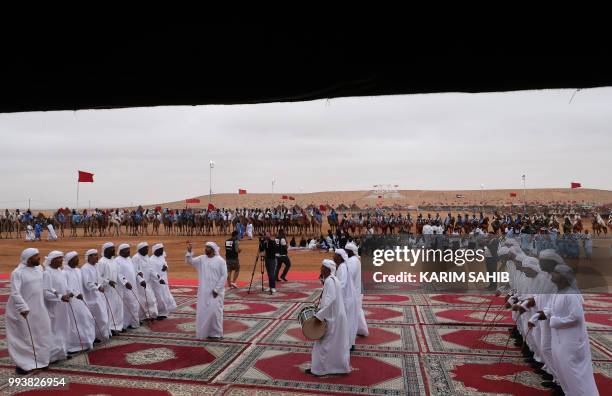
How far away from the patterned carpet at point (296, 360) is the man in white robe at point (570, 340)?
2.36ft

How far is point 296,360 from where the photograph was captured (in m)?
6.24

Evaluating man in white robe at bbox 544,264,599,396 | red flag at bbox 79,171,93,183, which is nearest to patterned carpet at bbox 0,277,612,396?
man in white robe at bbox 544,264,599,396

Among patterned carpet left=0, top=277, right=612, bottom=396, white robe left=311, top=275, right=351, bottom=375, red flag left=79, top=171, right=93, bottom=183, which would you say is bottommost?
patterned carpet left=0, top=277, right=612, bottom=396

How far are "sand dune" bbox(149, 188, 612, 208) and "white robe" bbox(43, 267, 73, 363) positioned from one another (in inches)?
3026

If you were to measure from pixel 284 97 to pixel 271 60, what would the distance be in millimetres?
309

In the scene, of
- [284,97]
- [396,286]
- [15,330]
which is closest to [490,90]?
[284,97]

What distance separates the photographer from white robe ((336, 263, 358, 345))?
630 cm

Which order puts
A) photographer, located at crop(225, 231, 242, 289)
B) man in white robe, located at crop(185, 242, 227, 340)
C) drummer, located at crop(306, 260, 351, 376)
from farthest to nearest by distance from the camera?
1. photographer, located at crop(225, 231, 242, 289)
2. man in white robe, located at crop(185, 242, 227, 340)
3. drummer, located at crop(306, 260, 351, 376)

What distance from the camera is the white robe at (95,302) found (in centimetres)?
702

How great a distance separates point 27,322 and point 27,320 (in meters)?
0.06

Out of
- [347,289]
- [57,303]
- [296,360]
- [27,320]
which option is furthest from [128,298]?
[347,289]

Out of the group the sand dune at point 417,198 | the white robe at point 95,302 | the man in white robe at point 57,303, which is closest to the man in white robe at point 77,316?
the man in white robe at point 57,303

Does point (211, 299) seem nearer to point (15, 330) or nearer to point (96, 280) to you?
point (96, 280)

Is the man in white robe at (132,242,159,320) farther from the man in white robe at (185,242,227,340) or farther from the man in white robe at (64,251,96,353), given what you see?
the man in white robe at (64,251,96,353)
